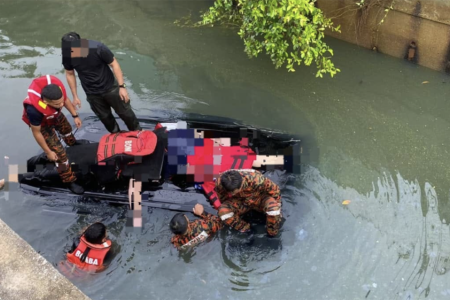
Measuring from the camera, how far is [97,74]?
4688mm

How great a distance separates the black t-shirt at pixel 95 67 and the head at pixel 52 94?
24.5 inches

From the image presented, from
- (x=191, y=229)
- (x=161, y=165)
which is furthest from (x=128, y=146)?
(x=191, y=229)

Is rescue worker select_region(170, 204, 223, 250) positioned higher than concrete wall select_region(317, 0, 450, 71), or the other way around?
concrete wall select_region(317, 0, 450, 71)

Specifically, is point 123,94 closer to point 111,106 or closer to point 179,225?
point 111,106

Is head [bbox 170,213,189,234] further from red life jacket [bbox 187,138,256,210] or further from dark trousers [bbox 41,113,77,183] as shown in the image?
A: dark trousers [bbox 41,113,77,183]

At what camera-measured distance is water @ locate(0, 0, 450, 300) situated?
4.06 metres

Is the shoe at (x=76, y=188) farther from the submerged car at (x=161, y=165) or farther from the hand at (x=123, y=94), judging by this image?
the hand at (x=123, y=94)

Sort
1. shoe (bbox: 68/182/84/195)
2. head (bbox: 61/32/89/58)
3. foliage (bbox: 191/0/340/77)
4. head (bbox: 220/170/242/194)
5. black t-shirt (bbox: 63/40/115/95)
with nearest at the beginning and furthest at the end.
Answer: head (bbox: 220/170/242/194) → head (bbox: 61/32/89/58) → black t-shirt (bbox: 63/40/115/95) → shoe (bbox: 68/182/84/195) → foliage (bbox: 191/0/340/77)

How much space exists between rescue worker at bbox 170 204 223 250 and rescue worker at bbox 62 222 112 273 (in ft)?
2.38

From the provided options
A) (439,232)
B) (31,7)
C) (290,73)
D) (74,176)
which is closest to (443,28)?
(290,73)

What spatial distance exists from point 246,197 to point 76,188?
2271 millimetres

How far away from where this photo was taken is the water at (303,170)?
13.3ft

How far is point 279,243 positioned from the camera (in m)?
4.34

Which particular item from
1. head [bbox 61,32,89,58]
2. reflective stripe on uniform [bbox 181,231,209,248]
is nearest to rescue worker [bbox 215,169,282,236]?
reflective stripe on uniform [bbox 181,231,209,248]
